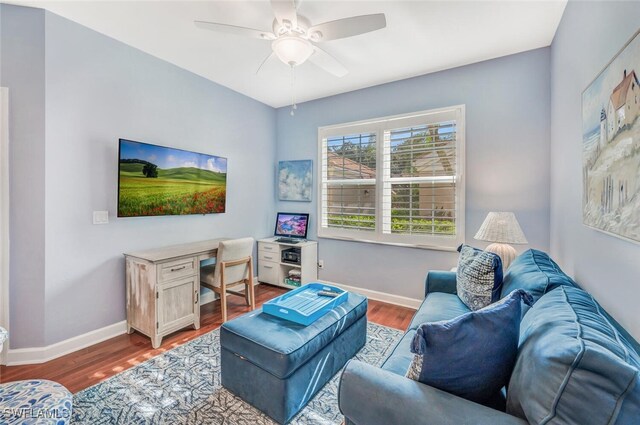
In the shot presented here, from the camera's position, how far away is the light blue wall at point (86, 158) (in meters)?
2.19

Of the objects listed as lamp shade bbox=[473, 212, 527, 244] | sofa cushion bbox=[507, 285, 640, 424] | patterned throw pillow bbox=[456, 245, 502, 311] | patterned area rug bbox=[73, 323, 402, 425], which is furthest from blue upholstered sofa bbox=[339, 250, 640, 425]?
lamp shade bbox=[473, 212, 527, 244]

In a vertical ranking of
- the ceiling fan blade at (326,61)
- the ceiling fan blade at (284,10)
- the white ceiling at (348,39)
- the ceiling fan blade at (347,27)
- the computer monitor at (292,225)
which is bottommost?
the computer monitor at (292,225)

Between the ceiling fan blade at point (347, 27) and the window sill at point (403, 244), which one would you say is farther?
the window sill at point (403, 244)

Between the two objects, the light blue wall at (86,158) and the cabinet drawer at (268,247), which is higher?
the light blue wall at (86,158)

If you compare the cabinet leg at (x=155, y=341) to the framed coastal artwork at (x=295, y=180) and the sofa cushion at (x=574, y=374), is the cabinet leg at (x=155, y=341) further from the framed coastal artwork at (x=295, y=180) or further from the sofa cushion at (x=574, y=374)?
the sofa cushion at (x=574, y=374)

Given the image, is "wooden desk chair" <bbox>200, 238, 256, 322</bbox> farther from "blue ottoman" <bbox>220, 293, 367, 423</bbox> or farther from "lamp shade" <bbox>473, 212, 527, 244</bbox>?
"lamp shade" <bbox>473, 212, 527, 244</bbox>

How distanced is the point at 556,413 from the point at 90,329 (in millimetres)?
3237

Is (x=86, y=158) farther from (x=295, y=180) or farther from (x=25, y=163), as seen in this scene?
(x=295, y=180)

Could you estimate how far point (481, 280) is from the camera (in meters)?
1.83

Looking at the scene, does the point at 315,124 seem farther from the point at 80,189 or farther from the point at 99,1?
the point at 80,189

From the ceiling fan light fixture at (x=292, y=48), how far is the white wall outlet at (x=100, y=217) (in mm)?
2099

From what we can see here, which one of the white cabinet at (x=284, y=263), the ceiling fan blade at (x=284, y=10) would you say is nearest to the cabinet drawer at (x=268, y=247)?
the white cabinet at (x=284, y=263)

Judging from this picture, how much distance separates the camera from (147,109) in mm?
2828

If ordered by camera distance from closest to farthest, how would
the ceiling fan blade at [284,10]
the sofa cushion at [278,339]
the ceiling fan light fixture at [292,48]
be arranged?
1. the sofa cushion at [278,339]
2. the ceiling fan blade at [284,10]
3. the ceiling fan light fixture at [292,48]
